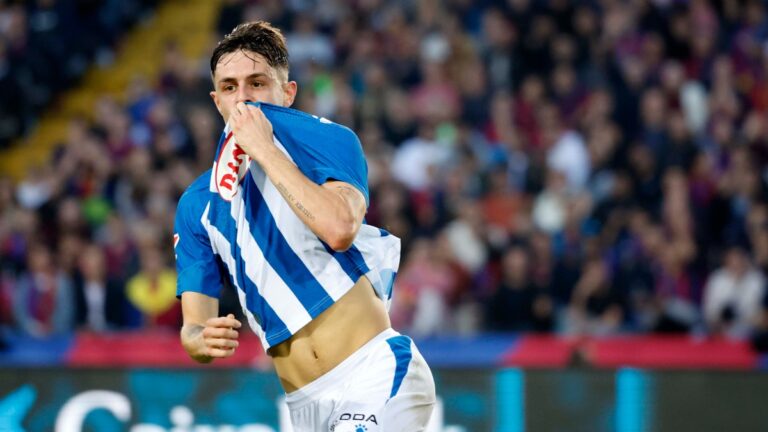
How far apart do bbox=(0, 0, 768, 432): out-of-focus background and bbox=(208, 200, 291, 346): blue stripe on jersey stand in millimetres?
4942

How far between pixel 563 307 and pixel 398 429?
6895 mm

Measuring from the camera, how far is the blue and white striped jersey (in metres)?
3.72

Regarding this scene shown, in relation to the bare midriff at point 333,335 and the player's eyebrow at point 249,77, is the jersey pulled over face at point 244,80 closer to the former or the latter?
the player's eyebrow at point 249,77

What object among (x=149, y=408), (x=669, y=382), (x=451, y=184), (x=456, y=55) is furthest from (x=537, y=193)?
(x=149, y=408)

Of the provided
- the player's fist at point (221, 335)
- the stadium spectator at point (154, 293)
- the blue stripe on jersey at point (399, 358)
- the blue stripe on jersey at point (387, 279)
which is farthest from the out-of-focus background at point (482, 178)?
the player's fist at point (221, 335)

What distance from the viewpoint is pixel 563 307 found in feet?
A: 34.4

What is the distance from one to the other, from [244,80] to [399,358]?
970 millimetres

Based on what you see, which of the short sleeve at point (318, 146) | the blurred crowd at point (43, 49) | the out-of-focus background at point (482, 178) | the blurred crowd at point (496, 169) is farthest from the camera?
the blurred crowd at point (43, 49)

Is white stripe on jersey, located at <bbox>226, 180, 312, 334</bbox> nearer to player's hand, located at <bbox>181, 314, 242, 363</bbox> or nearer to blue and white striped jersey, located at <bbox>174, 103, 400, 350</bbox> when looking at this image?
blue and white striped jersey, located at <bbox>174, 103, 400, 350</bbox>

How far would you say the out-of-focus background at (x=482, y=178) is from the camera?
10.4m

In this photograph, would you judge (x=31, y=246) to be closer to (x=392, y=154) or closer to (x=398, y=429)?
(x=392, y=154)

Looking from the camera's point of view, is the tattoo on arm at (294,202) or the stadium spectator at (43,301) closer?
the tattoo on arm at (294,202)

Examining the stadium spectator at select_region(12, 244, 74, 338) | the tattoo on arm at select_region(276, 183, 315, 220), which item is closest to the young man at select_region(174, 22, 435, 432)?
the tattoo on arm at select_region(276, 183, 315, 220)

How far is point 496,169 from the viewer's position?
37.9 feet
